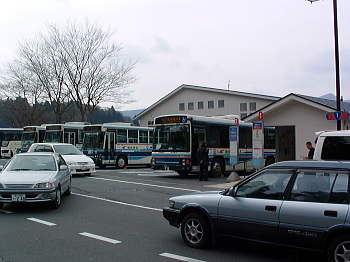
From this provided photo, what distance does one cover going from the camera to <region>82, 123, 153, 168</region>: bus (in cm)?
2695

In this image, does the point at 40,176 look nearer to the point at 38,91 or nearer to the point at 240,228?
the point at 240,228

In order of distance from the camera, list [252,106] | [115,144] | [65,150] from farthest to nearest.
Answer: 1. [252,106]
2. [115,144]
3. [65,150]

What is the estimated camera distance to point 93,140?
27.0 meters

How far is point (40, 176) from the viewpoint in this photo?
1059cm

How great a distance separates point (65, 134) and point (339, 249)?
2578 centimetres

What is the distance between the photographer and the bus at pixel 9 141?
36625mm

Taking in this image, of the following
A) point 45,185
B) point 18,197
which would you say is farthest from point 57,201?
point 18,197

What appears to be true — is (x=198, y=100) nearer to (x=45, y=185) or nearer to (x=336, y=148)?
(x=45, y=185)

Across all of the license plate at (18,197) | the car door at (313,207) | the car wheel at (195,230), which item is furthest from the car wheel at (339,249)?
the license plate at (18,197)

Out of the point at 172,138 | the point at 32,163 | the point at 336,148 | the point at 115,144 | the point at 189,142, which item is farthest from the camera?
the point at 115,144

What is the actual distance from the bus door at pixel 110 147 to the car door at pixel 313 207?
2196 centimetres

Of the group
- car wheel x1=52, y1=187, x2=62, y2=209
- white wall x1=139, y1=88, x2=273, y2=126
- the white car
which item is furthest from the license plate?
white wall x1=139, y1=88, x2=273, y2=126

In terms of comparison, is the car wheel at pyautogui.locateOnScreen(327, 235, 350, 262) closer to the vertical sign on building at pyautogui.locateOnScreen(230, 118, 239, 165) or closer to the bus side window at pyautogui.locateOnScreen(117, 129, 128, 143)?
the vertical sign on building at pyautogui.locateOnScreen(230, 118, 239, 165)

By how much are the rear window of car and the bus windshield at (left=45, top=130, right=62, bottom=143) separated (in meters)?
22.7
